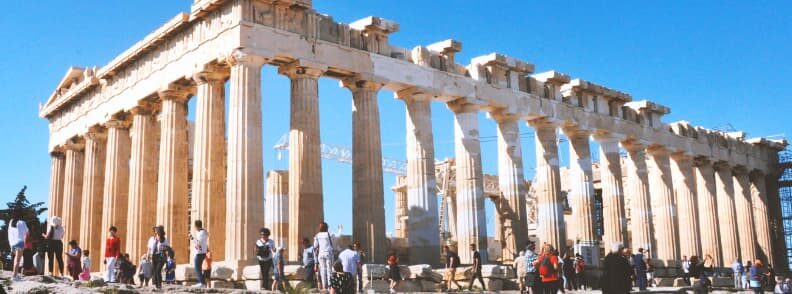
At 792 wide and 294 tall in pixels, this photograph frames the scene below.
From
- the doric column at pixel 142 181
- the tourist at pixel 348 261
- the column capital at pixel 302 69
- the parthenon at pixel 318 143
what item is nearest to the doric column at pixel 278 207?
the parthenon at pixel 318 143

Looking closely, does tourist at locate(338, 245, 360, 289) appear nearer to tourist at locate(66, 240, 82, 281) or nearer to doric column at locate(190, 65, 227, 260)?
tourist at locate(66, 240, 82, 281)

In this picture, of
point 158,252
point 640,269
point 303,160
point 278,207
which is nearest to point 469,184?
point 640,269

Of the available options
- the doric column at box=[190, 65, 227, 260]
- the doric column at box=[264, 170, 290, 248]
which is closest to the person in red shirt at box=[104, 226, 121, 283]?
the doric column at box=[190, 65, 227, 260]

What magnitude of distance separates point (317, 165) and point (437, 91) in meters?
6.36

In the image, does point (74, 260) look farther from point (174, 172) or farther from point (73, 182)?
point (73, 182)

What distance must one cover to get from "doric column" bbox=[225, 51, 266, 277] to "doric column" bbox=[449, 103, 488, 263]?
9.35 m

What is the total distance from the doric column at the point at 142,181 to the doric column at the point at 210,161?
168 inches

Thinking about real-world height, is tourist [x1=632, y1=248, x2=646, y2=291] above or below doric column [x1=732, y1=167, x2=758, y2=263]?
below

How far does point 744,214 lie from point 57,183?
34.7 m

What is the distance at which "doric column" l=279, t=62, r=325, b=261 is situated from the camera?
88.9 feet

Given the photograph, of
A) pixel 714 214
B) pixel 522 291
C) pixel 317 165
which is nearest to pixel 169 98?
pixel 317 165

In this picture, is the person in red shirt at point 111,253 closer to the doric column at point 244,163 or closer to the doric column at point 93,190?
the doric column at point 244,163

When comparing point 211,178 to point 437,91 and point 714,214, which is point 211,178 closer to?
point 437,91

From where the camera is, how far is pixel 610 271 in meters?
14.7
